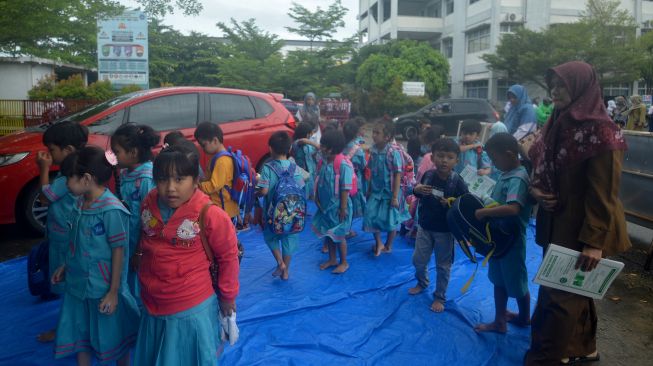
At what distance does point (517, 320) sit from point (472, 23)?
3053 cm

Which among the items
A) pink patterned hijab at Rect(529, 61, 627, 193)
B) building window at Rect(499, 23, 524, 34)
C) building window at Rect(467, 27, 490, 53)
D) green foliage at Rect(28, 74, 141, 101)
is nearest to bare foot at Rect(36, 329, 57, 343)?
pink patterned hijab at Rect(529, 61, 627, 193)

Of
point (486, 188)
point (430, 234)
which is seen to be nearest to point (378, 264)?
point (430, 234)

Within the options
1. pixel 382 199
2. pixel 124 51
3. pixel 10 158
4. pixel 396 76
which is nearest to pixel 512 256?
pixel 382 199

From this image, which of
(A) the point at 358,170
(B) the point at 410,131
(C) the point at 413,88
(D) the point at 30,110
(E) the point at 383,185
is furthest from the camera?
(C) the point at 413,88

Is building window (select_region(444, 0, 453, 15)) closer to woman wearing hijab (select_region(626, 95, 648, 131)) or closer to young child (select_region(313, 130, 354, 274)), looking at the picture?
woman wearing hijab (select_region(626, 95, 648, 131))

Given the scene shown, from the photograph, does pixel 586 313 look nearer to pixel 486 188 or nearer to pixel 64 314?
pixel 486 188

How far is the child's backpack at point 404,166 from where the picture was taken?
5.10 meters

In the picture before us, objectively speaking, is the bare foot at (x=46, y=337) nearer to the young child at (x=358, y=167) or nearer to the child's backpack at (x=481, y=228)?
the child's backpack at (x=481, y=228)

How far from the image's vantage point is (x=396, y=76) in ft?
89.2

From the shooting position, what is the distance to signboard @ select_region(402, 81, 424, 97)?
1000 inches

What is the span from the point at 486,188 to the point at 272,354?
1914 millimetres

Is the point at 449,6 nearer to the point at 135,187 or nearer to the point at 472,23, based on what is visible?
the point at 472,23

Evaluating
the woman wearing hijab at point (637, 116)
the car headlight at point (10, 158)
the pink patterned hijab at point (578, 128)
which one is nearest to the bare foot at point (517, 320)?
the pink patterned hijab at point (578, 128)

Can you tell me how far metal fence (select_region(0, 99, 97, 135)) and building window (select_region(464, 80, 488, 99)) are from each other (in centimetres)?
2423
